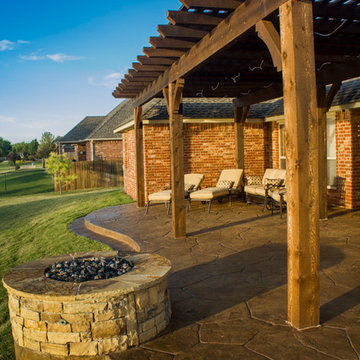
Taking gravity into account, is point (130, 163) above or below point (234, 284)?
above

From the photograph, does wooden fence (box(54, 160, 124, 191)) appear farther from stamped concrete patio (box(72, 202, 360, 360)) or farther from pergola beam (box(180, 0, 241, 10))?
pergola beam (box(180, 0, 241, 10))

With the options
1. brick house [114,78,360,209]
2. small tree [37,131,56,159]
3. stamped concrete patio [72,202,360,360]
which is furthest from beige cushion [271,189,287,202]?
small tree [37,131,56,159]

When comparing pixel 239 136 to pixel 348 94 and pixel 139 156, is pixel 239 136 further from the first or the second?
pixel 348 94

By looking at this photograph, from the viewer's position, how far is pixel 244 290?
436 centimetres

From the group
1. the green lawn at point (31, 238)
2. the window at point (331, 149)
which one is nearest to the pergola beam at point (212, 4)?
the green lawn at point (31, 238)

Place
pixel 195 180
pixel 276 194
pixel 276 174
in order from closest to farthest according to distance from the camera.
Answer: pixel 276 194 → pixel 276 174 → pixel 195 180

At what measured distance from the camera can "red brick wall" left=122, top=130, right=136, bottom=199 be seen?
14086 mm

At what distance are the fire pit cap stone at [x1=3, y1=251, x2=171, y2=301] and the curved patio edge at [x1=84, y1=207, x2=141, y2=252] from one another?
2.78 metres

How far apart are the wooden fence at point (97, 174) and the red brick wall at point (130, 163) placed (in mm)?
8341

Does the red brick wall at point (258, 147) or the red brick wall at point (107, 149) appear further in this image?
the red brick wall at point (107, 149)

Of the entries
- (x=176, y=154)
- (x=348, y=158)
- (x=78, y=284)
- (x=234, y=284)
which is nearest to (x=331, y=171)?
(x=348, y=158)

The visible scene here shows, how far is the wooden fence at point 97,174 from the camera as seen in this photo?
24.2 m

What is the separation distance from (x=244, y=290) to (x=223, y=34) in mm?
3317

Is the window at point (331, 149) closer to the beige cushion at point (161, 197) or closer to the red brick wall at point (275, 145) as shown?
the red brick wall at point (275, 145)
